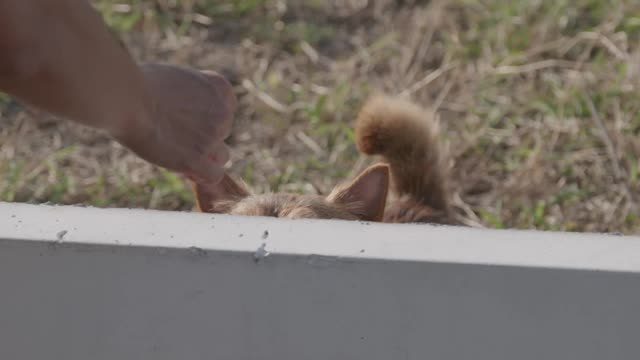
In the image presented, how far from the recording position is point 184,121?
1.18 m

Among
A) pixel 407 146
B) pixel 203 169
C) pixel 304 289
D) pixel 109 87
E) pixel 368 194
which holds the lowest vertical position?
pixel 407 146

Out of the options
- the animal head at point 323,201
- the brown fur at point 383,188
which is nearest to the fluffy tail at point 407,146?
the brown fur at point 383,188

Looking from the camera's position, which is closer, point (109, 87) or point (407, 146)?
point (109, 87)

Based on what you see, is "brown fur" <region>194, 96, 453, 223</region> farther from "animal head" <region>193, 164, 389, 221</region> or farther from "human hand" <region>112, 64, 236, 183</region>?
"human hand" <region>112, 64, 236, 183</region>

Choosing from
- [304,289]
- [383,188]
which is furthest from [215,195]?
[304,289]

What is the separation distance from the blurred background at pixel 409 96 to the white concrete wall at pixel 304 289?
4.50 feet

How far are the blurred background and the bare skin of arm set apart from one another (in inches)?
65.2

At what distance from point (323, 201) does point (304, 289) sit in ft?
2.59

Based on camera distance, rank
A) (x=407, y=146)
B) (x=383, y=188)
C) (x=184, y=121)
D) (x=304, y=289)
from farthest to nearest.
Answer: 1. (x=407, y=146)
2. (x=383, y=188)
3. (x=304, y=289)
4. (x=184, y=121)

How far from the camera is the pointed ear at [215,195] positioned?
84.3 inches

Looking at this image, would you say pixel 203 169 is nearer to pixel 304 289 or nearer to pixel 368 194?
pixel 304 289

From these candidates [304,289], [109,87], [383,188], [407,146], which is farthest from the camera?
[407,146]

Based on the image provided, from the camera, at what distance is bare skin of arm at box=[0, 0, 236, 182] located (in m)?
0.97

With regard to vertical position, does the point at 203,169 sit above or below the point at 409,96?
above
